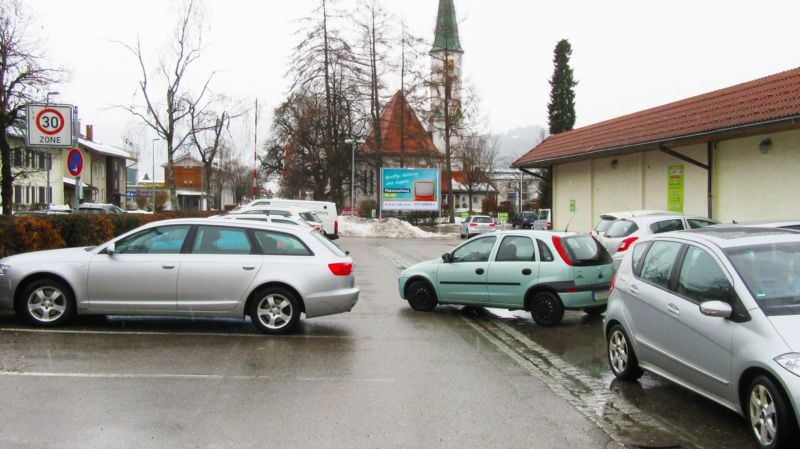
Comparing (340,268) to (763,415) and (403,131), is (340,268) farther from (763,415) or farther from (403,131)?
(403,131)

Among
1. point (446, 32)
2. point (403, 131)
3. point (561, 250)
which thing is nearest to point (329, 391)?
point (561, 250)

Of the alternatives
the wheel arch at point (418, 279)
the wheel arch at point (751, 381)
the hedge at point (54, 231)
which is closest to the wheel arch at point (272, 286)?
the wheel arch at point (418, 279)

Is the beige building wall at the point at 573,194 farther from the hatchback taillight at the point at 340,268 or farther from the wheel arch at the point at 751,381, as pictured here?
the wheel arch at the point at 751,381

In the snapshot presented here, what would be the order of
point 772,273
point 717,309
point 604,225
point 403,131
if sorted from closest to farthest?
point 717,309 → point 772,273 → point 604,225 → point 403,131

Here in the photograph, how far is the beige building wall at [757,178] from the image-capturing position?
1562 centimetres

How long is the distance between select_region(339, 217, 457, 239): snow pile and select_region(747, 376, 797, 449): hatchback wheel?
4123cm

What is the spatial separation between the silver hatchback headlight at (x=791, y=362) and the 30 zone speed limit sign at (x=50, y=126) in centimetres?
1246

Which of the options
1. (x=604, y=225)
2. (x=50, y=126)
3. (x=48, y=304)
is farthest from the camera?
(x=604, y=225)

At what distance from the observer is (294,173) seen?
5275 cm

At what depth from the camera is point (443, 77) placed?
52.6 meters

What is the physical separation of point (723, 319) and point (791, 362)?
2.47ft

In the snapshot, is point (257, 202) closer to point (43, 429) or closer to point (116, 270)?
point (116, 270)

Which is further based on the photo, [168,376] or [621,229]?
[621,229]

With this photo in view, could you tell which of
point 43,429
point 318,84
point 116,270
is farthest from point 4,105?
point 318,84
